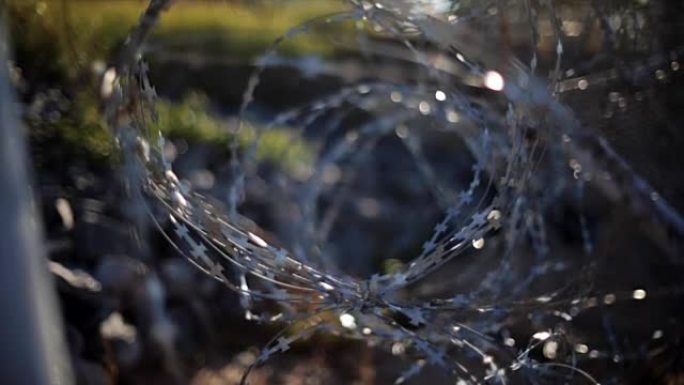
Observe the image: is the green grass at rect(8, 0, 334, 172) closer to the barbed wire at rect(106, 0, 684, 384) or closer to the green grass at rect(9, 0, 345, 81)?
the green grass at rect(9, 0, 345, 81)

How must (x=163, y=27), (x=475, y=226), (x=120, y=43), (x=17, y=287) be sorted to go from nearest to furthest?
(x=17, y=287) → (x=475, y=226) → (x=120, y=43) → (x=163, y=27)

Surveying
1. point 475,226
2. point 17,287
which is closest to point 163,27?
point 475,226

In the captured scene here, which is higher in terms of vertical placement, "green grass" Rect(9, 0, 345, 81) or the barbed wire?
"green grass" Rect(9, 0, 345, 81)

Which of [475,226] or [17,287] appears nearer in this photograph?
[17,287]

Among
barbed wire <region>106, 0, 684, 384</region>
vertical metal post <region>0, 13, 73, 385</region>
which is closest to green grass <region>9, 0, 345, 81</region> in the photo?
barbed wire <region>106, 0, 684, 384</region>

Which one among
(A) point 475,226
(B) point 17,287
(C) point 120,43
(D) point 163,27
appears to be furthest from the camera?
(D) point 163,27

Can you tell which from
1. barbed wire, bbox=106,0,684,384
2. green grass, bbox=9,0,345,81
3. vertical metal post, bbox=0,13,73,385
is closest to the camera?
vertical metal post, bbox=0,13,73,385

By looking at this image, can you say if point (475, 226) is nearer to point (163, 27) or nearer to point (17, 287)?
point (17, 287)

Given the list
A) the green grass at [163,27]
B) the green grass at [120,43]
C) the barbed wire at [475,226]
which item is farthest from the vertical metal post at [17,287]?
the green grass at [163,27]

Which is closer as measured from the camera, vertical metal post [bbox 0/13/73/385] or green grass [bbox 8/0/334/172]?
vertical metal post [bbox 0/13/73/385]

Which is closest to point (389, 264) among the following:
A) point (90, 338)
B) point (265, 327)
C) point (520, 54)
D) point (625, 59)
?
point (265, 327)

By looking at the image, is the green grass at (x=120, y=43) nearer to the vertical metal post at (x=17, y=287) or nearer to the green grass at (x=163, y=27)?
the green grass at (x=163, y=27)

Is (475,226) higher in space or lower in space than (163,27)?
lower
